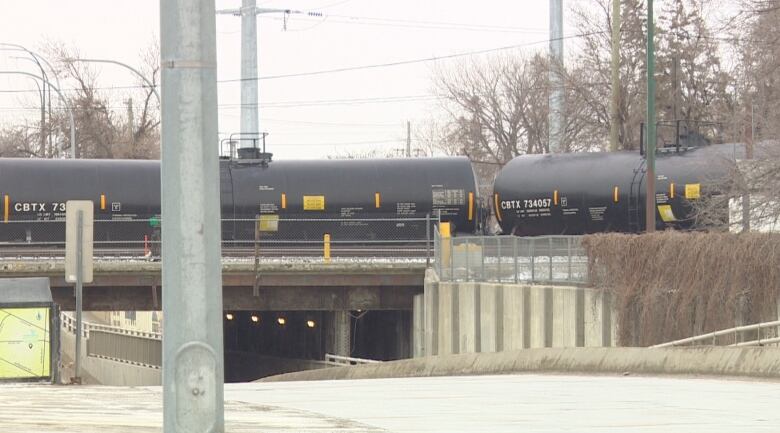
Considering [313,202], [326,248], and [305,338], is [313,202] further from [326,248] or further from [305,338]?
[305,338]

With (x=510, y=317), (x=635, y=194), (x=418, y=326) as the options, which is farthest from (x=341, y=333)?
(x=510, y=317)

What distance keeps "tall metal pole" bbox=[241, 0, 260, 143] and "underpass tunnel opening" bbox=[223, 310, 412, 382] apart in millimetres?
8801

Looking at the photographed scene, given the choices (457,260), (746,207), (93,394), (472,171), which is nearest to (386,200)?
(472,171)

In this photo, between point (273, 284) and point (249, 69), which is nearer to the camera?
point (273, 284)

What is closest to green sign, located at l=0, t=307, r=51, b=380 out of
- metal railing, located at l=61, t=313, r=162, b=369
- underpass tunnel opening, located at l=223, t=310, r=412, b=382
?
underpass tunnel opening, located at l=223, t=310, r=412, b=382

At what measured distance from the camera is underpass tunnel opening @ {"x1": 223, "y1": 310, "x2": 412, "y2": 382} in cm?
4472

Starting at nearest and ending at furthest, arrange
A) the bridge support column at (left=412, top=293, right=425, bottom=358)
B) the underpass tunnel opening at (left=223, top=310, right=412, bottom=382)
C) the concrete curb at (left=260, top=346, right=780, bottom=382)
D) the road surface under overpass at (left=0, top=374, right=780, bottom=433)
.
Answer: the road surface under overpass at (left=0, top=374, right=780, bottom=433)
the concrete curb at (left=260, top=346, right=780, bottom=382)
the bridge support column at (left=412, top=293, right=425, bottom=358)
the underpass tunnel opening at (left=223, top=310, right=412, bottom=382)

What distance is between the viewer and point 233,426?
8812 mm

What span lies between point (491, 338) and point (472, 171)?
12.3m

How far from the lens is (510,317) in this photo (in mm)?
32875

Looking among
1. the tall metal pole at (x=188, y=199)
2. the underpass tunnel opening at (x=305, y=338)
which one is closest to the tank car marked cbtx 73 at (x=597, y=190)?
the underpass tunnel opening at (x=305, y=338)

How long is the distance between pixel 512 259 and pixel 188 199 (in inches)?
1088

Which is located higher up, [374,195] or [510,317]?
[374,195]

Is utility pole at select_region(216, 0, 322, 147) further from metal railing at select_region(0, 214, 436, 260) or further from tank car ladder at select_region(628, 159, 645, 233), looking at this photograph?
tank car ladder at select_region(628, 159, 645, 233)
